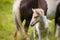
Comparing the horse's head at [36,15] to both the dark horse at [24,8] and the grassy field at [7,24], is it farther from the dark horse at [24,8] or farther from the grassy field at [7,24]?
the grassy field at [7,24]

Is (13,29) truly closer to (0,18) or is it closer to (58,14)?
(0,18)

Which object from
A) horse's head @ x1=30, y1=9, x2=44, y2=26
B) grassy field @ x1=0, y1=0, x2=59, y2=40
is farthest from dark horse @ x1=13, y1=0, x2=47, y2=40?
grassy field @ x1=0, y1=0, x2=59, y2=40

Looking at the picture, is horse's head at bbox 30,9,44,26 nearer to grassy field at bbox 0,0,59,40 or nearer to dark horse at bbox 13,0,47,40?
dark horse at bbox 13,0,47,40

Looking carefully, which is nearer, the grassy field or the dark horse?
the dark horse

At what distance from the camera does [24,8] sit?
6.33 ft

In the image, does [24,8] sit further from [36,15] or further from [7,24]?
[7,24]

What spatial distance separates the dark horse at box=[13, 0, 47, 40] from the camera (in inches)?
75.5

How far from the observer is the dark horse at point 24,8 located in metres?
1.92

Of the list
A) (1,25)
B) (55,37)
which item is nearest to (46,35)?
(55,37)

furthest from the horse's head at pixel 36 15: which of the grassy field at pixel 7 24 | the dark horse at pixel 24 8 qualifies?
the grassy field at pixel 7 24

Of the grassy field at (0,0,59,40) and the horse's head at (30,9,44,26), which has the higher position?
the horse's head at (30,9,44,26)

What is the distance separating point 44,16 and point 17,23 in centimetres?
17

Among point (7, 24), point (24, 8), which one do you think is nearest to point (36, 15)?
point (24, 8)

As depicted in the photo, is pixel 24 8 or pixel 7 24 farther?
pixel 7 24
